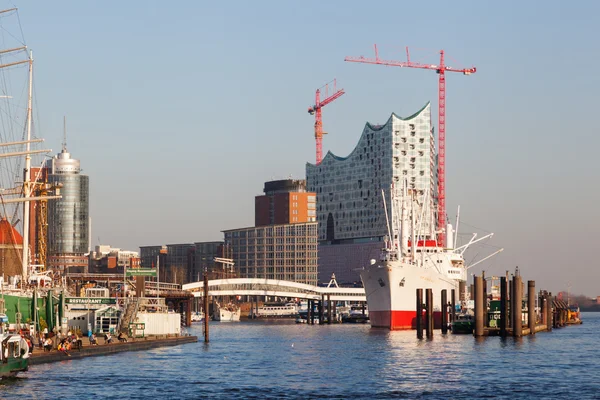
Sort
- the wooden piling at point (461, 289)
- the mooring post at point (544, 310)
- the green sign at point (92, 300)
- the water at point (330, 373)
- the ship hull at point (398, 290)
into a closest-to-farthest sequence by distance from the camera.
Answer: the water at point (330, 373)
the green sign at point (92, 300)
the ship hull at point (398, 290)
the mooring post at point (544, 310)
the wooden piling at point (461, 289)

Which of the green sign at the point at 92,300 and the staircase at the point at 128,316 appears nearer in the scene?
the staircase at the point at 128,316

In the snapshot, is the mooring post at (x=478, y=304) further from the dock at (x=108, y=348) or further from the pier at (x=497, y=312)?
the dock at (x=108, y=348)

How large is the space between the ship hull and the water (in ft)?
125

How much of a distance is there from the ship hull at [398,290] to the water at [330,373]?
38050mm

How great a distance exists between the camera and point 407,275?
16650 centimetres

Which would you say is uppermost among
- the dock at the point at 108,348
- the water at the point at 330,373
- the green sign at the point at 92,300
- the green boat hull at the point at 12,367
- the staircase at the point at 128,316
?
the green sign at the point at 92,300

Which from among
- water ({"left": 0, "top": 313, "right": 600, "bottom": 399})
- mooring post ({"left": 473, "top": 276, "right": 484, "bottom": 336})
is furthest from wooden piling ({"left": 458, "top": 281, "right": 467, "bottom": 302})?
water ({"left": 0, "top": 313, "right": 600, "bottom": 399})

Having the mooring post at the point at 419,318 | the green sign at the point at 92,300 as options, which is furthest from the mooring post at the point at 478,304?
the green sign at the point at 92,300

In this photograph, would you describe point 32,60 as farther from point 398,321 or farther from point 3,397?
point 3,397

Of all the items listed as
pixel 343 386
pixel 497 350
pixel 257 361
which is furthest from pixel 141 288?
pixel 343 386

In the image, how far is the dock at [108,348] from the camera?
92062mm

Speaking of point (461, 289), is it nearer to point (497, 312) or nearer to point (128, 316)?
point (497, 312)

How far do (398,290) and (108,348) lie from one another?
2750 inches

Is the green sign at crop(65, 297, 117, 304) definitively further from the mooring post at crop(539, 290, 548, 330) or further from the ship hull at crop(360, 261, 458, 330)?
the mooring post at crop(539, 290, 548, 330)
